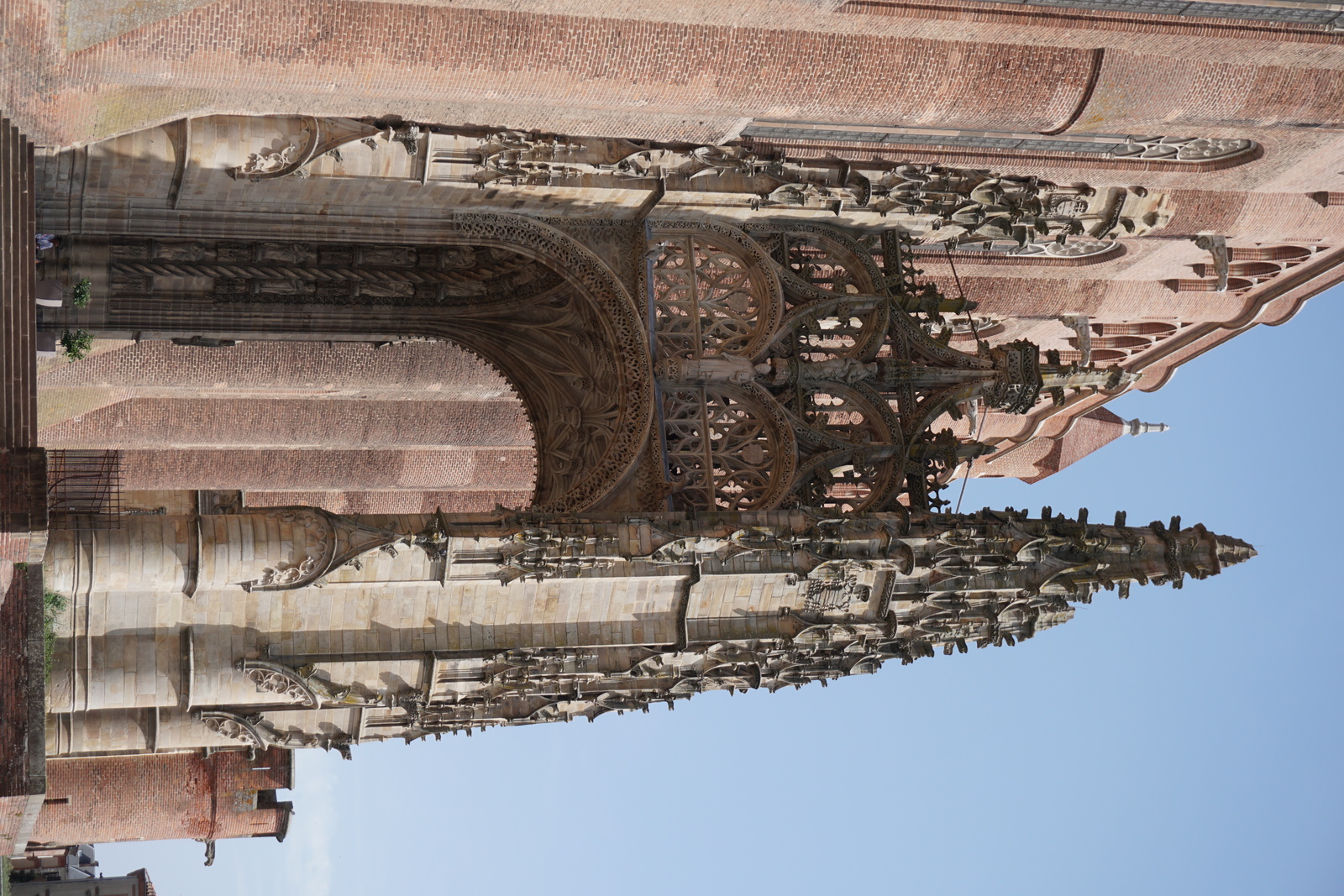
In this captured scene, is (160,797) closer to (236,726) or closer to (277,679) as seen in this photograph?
(236,726)

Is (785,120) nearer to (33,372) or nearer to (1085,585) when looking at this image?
(1085,585)

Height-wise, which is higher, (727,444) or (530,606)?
(727,444)

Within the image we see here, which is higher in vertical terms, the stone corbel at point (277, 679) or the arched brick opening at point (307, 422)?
the arched brick opening at point (307, 422)

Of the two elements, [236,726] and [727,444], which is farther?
[727,444]

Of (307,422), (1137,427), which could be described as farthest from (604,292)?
(1137,427)

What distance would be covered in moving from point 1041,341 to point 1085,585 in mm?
12394

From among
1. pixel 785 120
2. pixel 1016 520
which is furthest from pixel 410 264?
pixel 1016 520

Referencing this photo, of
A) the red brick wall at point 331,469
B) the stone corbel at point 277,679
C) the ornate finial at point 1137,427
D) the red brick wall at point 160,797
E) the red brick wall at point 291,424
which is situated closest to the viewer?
the stone corbel at point 277,679

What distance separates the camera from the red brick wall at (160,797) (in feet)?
75.6

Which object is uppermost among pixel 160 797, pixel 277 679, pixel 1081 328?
pixel 1081 328

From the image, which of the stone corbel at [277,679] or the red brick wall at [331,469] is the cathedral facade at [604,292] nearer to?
the stone corbel at [277,679]

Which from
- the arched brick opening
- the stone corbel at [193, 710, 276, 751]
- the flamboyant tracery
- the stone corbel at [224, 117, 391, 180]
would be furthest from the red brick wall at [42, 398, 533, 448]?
the stone corbel at [193, 710, 276, 751]

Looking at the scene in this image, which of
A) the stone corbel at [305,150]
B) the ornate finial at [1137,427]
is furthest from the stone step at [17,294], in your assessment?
the ornate finial at [1137,427]

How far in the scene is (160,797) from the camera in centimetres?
2345
